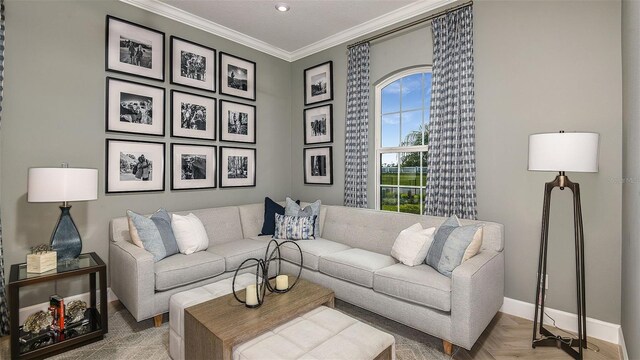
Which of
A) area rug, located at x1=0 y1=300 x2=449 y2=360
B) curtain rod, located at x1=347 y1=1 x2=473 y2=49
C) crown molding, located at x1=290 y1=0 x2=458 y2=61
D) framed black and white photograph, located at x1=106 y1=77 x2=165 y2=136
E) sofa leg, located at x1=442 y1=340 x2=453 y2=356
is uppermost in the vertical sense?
crown molding, located at x1=290 y1=0 x2=458 y2=61

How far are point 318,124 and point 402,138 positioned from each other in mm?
1251

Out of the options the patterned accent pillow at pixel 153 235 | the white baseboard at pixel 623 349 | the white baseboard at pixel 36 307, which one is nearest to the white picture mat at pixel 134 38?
the patterned accent pillow at pixel 153 235

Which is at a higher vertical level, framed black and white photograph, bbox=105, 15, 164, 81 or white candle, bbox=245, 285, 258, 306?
framed black and white photograph, bbox=105, 15, 164, 81

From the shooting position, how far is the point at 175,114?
3520 mm

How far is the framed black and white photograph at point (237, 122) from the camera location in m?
3.96

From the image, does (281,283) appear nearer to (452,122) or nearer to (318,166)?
(452,122)

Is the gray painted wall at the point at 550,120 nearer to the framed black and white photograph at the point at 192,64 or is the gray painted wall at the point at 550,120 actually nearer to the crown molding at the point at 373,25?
the crown molding at the point at 373,25

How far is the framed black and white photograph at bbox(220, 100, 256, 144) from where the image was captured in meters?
3.96

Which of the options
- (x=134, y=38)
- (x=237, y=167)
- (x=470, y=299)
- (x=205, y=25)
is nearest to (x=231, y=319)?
(x=470, y=299)

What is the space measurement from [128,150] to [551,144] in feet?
12.1

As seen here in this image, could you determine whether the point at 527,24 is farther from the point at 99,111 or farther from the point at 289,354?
the point at 99,111

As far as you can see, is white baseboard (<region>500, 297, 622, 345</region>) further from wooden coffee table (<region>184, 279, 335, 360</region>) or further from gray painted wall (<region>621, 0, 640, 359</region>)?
wooden coffee table (<region>184, 279, 335, 360</region>)

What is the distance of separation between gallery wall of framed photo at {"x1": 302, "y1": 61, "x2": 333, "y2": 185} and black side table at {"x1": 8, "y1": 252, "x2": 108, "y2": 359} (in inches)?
107

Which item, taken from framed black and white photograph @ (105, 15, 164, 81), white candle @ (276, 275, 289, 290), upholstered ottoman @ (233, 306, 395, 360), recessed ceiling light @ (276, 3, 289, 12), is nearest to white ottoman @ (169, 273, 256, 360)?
white candle @ (276, 275, 289, 290)
